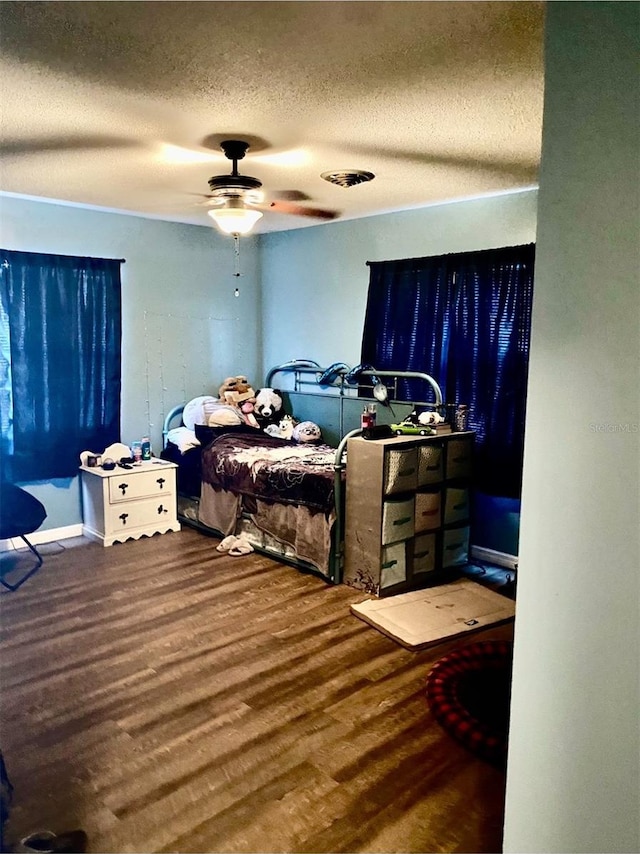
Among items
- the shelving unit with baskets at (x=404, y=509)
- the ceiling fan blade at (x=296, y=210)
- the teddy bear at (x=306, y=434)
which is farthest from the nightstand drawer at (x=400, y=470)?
the ceiling fan blade at (x=296, y=210)

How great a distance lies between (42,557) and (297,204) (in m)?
2.94

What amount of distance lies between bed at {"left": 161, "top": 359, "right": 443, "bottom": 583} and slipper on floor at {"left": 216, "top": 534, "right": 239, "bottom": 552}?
76 mm

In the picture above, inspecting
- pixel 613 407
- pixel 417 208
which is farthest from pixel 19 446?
pixel 613 407

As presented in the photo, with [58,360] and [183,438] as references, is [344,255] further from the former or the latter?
[58,360]

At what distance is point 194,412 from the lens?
198 inches

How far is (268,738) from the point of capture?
2.32 m

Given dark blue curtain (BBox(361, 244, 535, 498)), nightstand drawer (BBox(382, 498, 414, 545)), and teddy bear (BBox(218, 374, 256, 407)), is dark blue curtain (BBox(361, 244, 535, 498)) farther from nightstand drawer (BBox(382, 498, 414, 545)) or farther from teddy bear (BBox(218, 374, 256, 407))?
teddy bear (BBox(218, 374, 256, 407))

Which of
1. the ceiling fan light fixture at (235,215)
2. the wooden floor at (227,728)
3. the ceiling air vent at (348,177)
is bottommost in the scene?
the wooden floor at (227,728)

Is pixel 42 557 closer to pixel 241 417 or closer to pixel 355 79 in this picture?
pixel 241 417

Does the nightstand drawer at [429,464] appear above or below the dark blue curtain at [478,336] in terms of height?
below

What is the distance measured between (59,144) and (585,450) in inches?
107

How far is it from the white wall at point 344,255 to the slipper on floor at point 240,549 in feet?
5.45

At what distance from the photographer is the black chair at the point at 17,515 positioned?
371 centimetres

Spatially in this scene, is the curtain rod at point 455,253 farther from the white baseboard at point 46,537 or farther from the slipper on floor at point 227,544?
the white baseboard at point 46,537
